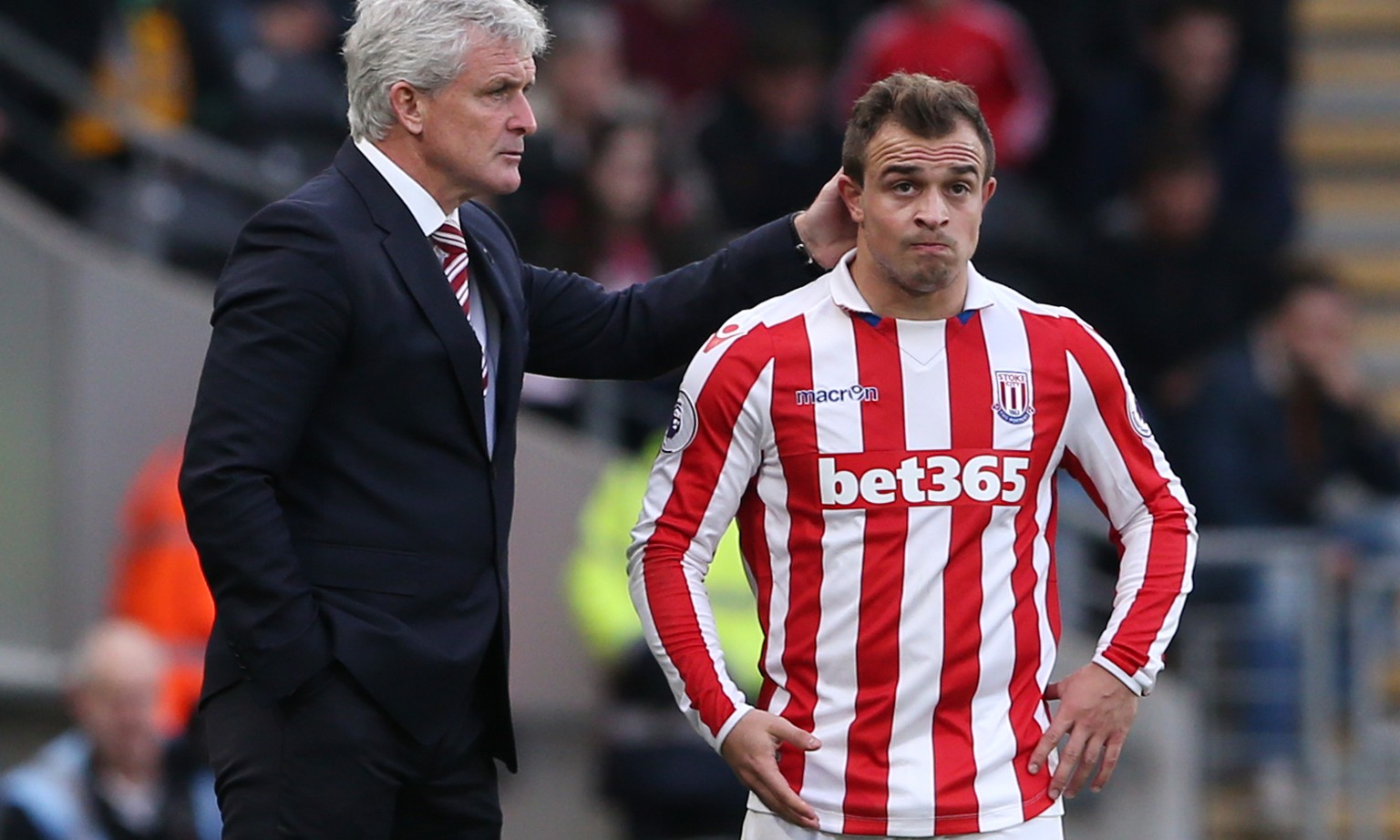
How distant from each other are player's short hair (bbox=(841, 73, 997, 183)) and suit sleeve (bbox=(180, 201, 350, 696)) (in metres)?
0.86

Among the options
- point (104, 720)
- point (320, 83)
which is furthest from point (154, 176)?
point (104, 720)

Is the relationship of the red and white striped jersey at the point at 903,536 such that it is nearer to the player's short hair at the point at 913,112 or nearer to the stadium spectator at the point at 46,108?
the player's short hair at the point at 913,112

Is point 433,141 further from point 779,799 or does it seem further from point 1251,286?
point 1251,286

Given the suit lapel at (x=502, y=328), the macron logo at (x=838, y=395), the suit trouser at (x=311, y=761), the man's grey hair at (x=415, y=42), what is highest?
the man's grey hair at (x=415, y=42)

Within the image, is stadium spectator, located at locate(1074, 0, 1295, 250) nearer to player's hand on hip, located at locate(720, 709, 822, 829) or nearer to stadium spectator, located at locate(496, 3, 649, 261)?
stadium spectator, located at locate(496, 3, 649, 261)

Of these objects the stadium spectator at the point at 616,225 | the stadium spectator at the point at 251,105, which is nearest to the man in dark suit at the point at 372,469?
the stadium spectator at the point at 616,225

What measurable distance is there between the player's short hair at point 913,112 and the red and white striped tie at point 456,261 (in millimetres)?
652

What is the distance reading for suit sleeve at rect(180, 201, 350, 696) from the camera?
3416mm

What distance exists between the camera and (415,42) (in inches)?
142

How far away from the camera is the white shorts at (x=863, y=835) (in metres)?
3.56

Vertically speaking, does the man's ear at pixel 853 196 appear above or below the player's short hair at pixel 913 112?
below

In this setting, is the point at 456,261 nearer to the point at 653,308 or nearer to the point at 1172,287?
the point at 653,308

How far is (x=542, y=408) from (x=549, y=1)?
2208 mm

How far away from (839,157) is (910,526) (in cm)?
579
